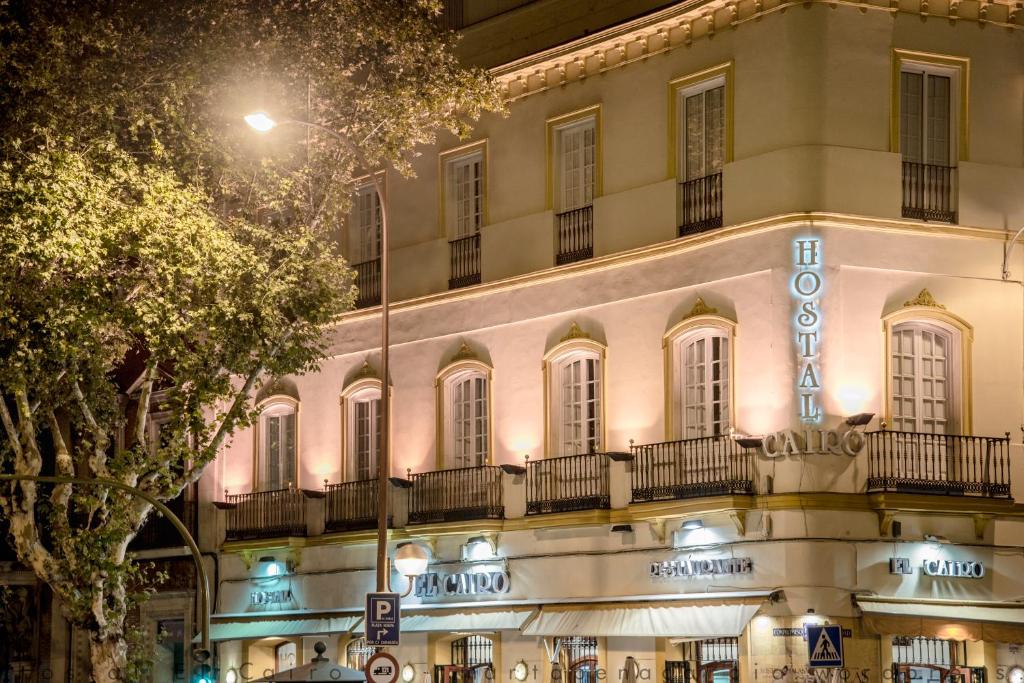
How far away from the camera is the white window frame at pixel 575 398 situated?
34.6 metres

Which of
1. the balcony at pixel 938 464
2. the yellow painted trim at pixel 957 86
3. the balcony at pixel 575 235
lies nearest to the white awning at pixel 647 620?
the balcony at pixel 938 464

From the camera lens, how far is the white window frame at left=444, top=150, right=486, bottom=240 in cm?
3766

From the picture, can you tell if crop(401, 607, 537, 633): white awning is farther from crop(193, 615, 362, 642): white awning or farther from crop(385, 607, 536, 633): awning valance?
crop(193, 615, 362, 642): white awning

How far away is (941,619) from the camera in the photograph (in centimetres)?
3008

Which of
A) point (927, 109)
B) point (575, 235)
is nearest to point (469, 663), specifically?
point (575, 235)

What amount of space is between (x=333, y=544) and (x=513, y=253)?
6.92 m

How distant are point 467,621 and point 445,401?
432cm

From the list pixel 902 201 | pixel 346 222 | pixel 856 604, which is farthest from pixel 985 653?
pixel 346 222

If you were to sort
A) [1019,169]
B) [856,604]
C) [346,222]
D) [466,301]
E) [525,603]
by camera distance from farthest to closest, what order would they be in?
[346,222] < [466,301] < [525,603] < [1019,169] < [856,604]

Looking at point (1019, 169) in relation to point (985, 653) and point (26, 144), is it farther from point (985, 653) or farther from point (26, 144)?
point (26, 144)

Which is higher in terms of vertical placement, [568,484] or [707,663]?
[568,484]

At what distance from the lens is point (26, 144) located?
3048cm

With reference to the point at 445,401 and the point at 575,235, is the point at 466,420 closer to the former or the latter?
the point at 445,401

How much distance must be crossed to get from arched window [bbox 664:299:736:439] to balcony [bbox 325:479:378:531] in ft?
24.1
